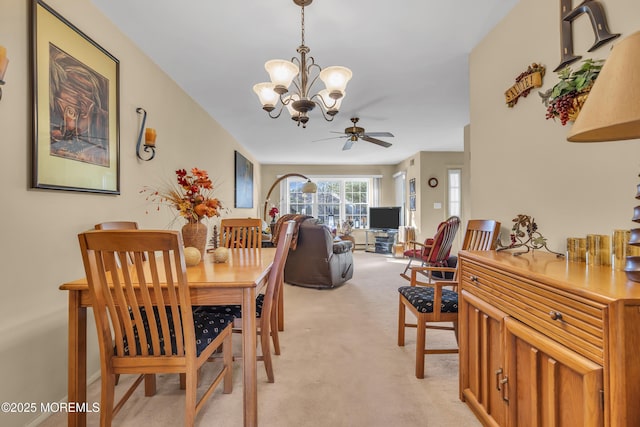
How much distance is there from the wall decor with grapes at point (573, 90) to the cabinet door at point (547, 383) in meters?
0.99

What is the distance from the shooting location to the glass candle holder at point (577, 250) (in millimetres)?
1244

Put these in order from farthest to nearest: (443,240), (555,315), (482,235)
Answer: (443,240), (482,235), (555,315)

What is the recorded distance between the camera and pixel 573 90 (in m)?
1.33

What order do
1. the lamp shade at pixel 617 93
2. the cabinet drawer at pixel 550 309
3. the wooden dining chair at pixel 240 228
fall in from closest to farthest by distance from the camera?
the lamp shade at pixel 617 93 → the cabinet drawer at pixel 550 309 → the wooden dining chair at pixel 240 228

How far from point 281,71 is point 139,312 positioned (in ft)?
4.85

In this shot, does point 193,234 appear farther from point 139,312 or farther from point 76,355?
point 76,355

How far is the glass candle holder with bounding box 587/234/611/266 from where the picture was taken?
1159 mm

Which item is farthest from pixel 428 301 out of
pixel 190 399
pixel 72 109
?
pixel 72 109

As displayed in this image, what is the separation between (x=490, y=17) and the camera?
6.70 feet

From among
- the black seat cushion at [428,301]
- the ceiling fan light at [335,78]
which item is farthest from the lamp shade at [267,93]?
the black seat cushion at [428,301]

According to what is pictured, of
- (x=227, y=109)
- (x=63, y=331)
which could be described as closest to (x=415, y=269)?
(x=63, y=331)

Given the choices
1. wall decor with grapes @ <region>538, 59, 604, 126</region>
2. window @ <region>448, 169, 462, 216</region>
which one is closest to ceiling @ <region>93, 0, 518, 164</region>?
wall decor with grapes @ <region>538, 59, 604, 126</region>

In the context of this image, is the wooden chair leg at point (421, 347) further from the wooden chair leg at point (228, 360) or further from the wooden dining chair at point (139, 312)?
the wooden dining chair at point (139, 312)

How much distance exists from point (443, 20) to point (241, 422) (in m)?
2.77
